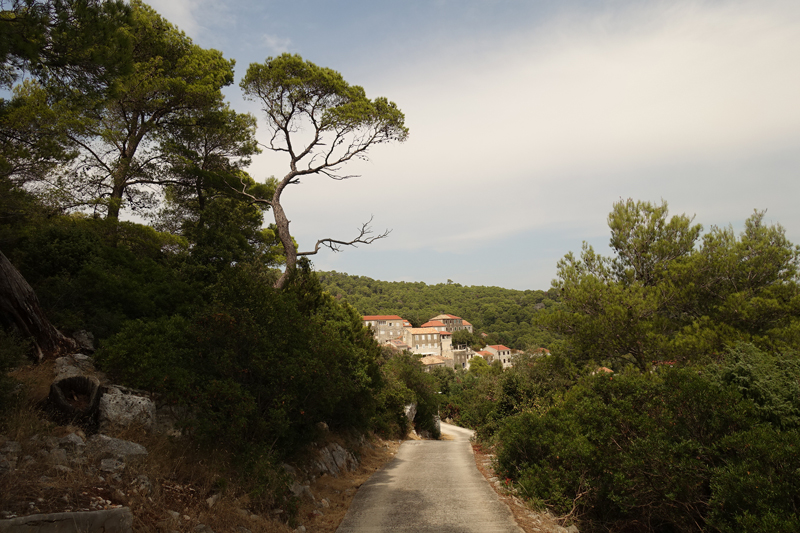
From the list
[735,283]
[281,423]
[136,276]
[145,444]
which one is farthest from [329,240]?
[735,283]

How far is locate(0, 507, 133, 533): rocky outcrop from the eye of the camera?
4.06 metres

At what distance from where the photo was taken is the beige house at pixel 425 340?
347ft

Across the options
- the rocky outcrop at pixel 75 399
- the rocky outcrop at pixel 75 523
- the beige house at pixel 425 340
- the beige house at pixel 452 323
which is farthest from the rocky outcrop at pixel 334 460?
the beige house at pixel 452 323

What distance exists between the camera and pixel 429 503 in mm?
9305

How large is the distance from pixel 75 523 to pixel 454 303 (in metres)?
149

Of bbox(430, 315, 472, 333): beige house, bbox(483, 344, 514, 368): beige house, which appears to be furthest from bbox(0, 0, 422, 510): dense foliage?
bbox(430, 315, 472, 333): beige house

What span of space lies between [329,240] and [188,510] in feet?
33.3

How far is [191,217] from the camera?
20.1 metres

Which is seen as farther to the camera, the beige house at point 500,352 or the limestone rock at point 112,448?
the beige house at point 500,352

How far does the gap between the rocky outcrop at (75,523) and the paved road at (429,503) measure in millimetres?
4192

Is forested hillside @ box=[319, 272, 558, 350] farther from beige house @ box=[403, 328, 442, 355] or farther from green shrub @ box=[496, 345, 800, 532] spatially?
green shrub @ box=[496, 345, 800, 532]

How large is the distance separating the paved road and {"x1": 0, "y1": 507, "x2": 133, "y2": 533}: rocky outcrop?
4192mm

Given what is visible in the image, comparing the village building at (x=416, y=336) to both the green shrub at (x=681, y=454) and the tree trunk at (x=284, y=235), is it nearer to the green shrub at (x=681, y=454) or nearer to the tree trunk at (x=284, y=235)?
the tree trunk at (x=284, y=235)

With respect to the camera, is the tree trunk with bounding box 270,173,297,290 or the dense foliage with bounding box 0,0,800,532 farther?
the tree trunk with bounding box 270,173,297,290
